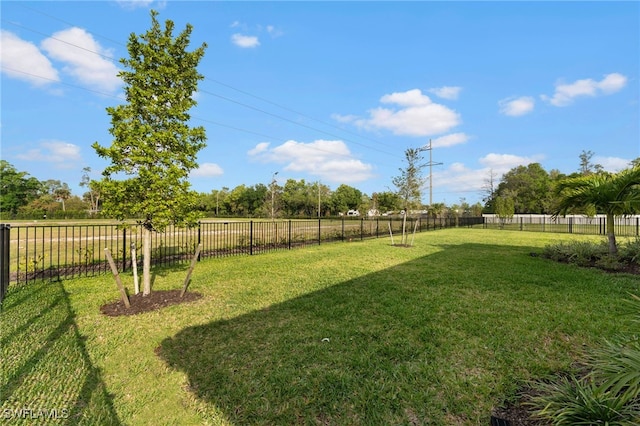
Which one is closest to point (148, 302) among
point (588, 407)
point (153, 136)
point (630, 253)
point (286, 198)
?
point (153, 136)

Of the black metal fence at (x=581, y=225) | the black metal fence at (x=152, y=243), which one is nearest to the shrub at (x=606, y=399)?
the black metal fence at (x=152, y=243)

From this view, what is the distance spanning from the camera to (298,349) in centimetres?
300

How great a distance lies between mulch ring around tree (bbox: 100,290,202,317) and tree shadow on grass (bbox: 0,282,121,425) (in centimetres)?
45

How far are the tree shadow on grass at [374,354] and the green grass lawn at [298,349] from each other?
1 cm

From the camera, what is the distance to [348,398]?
2234mm

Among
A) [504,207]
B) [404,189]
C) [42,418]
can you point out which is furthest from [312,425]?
[504,207]

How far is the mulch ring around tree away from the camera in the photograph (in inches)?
163

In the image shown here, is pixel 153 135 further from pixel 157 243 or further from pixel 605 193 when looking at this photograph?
pixel 605 193

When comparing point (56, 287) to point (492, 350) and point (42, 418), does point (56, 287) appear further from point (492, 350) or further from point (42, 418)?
point (492, 350)

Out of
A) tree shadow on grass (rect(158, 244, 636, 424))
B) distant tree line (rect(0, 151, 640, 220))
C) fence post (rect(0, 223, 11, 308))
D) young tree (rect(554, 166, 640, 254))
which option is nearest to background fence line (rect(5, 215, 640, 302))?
fence post (rect(0, 223, 11, 308))

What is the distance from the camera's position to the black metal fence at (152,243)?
599 cm

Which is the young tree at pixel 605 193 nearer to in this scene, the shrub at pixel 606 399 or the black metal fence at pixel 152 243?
the black metal fence at pixel 152 243

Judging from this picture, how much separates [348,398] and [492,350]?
67.4 inches

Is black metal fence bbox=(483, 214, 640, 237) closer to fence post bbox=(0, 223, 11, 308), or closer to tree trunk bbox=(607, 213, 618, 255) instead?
tree trunk bbox=(607, 213, 618, 255)
